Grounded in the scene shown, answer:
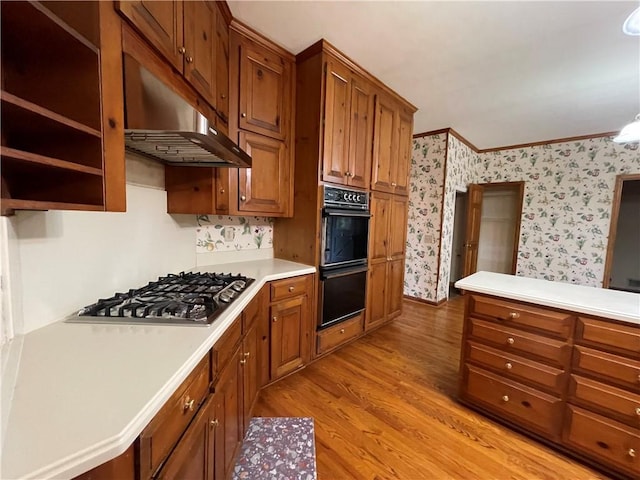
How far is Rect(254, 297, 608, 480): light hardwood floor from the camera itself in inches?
53.5

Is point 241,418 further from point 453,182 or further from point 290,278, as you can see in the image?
point 453,182

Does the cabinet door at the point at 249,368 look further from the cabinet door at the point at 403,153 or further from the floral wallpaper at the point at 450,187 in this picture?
the floral wallpaper at the point at 450,187

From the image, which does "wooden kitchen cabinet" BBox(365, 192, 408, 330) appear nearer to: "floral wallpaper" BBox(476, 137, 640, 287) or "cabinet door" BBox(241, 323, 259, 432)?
"cabinet door" BBox(241, 323, 259, 432)

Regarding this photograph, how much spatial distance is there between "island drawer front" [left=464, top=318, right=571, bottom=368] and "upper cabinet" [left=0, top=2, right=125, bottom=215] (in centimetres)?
200

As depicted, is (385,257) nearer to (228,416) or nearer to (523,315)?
(523,315)

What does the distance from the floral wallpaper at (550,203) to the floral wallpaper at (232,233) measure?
2.64 metres

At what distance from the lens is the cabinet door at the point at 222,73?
1.58 meters

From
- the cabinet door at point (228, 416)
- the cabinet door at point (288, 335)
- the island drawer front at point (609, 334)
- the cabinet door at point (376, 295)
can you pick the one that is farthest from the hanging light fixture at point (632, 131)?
the cabinet door at point (228, 416)

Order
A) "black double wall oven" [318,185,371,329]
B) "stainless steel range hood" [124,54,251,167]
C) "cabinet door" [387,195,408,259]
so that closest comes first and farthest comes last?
1. "stainless steel range hood" [124,54,251,167]
2. "black double wall oven" [318,185,371,329]
3. "cabinet door" [387,195,408,259]

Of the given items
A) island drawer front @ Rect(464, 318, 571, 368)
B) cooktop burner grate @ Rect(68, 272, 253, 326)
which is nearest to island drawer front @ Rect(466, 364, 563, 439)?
island drawer front @ Rect(464, 318, 571, 368)

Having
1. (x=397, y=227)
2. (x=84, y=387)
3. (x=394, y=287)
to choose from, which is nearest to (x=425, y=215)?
(x=397, y=227)

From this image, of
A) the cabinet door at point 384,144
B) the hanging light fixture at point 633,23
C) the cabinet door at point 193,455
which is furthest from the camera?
the cabinet door at point 384,144

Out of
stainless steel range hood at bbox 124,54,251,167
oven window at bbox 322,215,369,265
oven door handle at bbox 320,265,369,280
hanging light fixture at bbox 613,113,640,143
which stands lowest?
oven door handle at bbox 320,265,369,280

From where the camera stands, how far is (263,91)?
1949 mm
